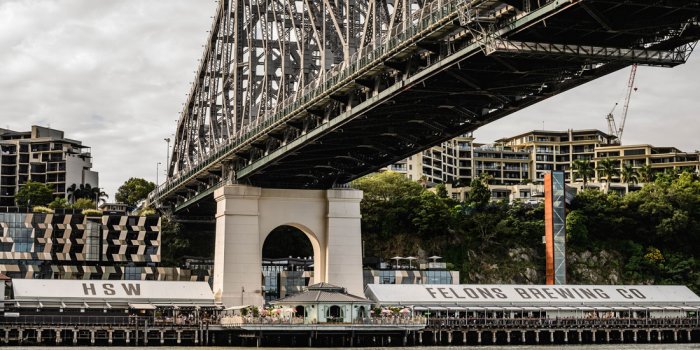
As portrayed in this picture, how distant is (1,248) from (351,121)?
53.7 m

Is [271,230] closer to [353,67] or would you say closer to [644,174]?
[353,67]

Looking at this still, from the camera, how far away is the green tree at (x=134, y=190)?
177 metres

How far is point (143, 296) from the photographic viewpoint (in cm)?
9650

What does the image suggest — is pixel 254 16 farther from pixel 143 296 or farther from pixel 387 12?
pixel 387 12

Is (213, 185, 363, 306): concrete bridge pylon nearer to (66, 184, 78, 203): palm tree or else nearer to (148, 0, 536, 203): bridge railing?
(148, 0, 536, 203): bridge railing

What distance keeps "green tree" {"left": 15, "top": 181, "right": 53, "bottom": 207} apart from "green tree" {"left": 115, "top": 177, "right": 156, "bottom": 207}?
1212cm

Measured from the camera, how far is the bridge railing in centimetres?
5831

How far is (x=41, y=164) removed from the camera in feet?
605

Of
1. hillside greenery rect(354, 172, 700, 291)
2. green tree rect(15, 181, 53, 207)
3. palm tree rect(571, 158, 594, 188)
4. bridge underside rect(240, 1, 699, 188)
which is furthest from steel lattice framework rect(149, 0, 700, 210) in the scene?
palm tree rect(571, 158, 594, 188)

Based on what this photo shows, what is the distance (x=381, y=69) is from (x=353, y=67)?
3.59 m

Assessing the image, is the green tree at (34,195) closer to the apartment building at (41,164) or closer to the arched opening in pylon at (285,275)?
the apartment building at (41,164)

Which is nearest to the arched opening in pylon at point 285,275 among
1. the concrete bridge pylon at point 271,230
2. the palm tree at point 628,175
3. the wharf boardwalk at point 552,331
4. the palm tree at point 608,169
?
the concrete bridge pylon at point 271,230

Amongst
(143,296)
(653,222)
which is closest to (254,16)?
(143,296)

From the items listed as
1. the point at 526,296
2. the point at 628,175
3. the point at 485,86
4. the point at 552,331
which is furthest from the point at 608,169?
the point at 485,86
